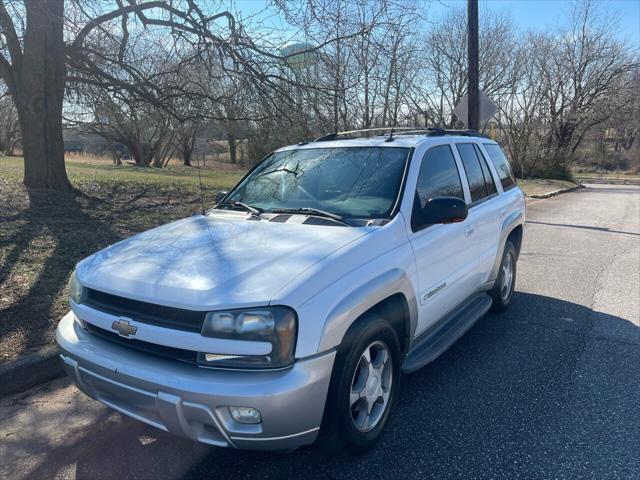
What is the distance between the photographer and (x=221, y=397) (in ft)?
7.68

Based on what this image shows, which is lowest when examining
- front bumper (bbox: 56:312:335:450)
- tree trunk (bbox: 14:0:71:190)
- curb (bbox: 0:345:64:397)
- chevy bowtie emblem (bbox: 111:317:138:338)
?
curb (bbox: 0:345:64:397)

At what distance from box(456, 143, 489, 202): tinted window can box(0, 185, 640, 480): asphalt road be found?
4.43 feet

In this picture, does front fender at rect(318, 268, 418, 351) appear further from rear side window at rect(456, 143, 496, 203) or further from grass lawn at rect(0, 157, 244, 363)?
grass lawn at rect(0, 157, 244, 363)

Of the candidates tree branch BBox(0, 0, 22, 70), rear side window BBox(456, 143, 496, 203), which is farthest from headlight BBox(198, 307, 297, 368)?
tree branch BBox(0, 0, 22, 70)

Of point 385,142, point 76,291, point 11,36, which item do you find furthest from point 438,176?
point 11,36

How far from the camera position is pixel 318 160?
13.6 feet

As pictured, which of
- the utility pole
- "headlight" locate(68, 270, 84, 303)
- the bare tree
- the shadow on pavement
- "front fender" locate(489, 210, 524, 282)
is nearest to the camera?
the shadow on pavement

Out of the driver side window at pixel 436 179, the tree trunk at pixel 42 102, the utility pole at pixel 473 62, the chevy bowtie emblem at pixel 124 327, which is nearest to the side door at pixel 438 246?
the driver side window at pixel 436 179

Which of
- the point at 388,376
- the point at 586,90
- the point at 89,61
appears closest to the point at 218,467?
the point at 388,376

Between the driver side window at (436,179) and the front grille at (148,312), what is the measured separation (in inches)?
63.8

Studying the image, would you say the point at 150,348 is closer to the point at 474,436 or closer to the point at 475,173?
the point at 474,436

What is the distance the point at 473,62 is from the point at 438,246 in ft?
35.0

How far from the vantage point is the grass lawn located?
14.8 ft

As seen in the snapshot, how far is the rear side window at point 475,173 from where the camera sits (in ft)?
15.2
